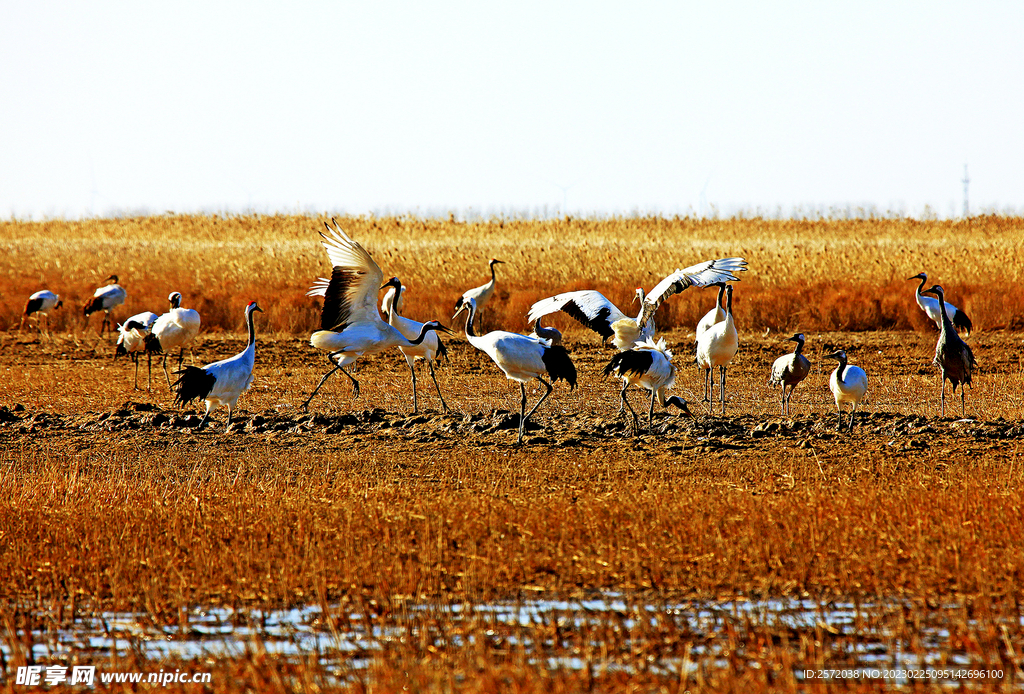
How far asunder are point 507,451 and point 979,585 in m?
4.39

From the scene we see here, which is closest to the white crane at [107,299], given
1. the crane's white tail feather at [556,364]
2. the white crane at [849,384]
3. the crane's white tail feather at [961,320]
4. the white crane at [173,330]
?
the white crane at [173,330]

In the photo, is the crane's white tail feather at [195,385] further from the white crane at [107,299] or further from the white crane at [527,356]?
the white crane at [107,299]

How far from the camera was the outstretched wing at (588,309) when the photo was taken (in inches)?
453

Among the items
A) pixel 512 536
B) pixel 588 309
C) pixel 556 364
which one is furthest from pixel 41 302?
pixel 512 536

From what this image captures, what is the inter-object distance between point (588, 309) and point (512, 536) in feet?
19.9

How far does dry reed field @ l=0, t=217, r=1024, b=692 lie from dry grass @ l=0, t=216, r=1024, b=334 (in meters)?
3.60

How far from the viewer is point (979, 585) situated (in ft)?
15.8

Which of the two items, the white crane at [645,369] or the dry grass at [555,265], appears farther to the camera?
the dry grass at [555,265]

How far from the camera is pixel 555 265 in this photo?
2278 centimetres

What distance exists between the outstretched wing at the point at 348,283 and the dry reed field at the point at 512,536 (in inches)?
46.1

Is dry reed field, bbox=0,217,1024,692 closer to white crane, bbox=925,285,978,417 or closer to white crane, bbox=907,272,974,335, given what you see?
white crane, bbox=925,285,978,417

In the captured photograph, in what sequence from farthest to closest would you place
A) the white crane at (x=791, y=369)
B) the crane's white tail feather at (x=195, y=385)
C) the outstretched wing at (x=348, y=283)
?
the white crane at (x=791, y=369)
the outstretched wing at (x=348, y=283)
the crane's white tail feather at (x=195, y=385)

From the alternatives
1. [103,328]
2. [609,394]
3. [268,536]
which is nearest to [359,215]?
[103,328]

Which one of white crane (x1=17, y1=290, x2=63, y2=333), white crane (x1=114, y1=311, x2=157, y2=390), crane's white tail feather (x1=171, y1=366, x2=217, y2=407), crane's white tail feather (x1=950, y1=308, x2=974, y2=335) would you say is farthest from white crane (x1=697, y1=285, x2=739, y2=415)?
white crane (x1=17, y1=290, x2=63, y2=333)
